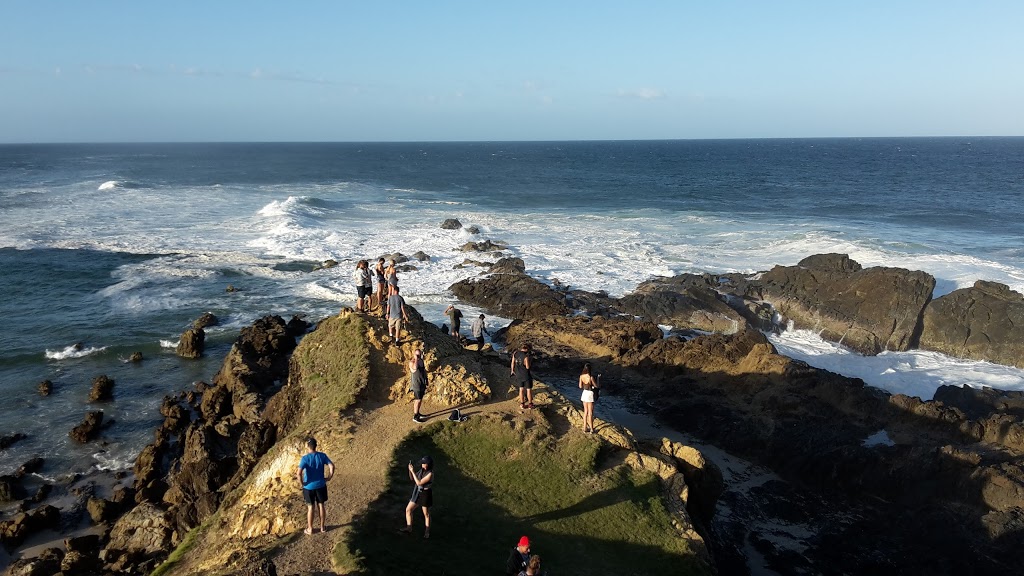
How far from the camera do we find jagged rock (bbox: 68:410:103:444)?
20531mm

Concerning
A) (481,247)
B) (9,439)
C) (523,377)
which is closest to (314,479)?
(523,377)

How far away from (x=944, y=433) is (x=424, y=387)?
15.4 metres

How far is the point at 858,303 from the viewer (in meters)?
30.2

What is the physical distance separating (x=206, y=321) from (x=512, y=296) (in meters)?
14.3

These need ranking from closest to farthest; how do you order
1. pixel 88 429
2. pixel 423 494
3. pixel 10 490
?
1. pixel 423 494
2. pixel 10 490
3. pixel 88 429

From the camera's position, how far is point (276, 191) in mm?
85688

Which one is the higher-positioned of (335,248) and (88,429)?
(335,248)

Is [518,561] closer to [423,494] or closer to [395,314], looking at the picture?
[423,494]

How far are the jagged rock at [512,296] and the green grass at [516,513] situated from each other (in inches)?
677

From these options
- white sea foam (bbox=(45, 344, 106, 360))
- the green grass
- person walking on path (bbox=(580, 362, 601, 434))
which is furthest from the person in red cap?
white sea foam (bbox=(45, 344, 106, 360))

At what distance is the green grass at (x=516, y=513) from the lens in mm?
10742

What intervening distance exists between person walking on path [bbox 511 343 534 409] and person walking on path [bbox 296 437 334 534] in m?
5.14

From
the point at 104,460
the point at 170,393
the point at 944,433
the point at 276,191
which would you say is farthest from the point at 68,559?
the point at 276,191

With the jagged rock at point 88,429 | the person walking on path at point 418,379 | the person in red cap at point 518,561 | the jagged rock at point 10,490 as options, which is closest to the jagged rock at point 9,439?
the jagged rock at point 88,429
